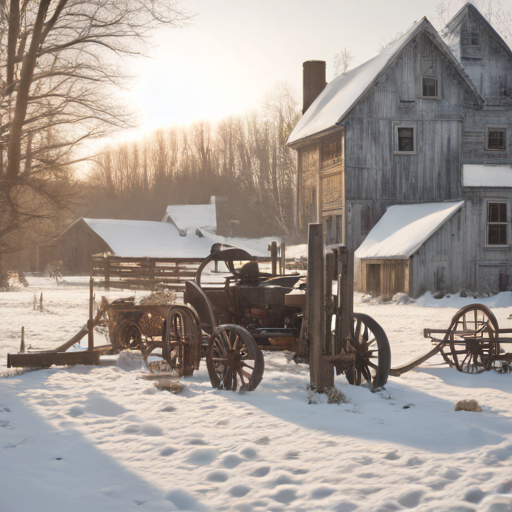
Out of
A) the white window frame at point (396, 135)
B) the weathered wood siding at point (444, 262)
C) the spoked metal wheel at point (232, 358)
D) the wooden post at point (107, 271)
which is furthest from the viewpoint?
the wooden post at point (107, 271)

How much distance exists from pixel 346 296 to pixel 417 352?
3.85m

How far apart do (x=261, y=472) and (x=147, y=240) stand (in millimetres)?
42953

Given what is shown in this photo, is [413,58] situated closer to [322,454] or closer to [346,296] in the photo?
[346,296]

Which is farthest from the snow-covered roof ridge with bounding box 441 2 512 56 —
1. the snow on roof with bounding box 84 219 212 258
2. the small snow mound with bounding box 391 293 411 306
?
the snow on roof with bounding box 84 219 212 258

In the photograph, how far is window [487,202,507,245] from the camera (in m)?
22.0

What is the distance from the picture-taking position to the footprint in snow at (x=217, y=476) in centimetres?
442

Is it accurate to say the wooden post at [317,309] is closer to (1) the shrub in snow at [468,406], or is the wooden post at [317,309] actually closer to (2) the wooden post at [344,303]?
(2) the wooden post at [344,303]

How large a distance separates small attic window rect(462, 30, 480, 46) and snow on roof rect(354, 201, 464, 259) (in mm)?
7560

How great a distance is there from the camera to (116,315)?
10836 mm

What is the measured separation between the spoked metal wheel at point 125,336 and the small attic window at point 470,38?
20793mm

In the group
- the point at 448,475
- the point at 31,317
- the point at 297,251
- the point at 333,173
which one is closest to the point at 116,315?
the point at 31,317

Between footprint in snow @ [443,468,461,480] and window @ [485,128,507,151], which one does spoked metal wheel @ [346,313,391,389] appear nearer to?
footprint in snow @ [443,468,461,480]

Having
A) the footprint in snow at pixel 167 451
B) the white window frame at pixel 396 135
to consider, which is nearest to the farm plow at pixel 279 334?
the footprint in snow at pixel 167 451

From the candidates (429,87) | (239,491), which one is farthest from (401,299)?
(239,491)
